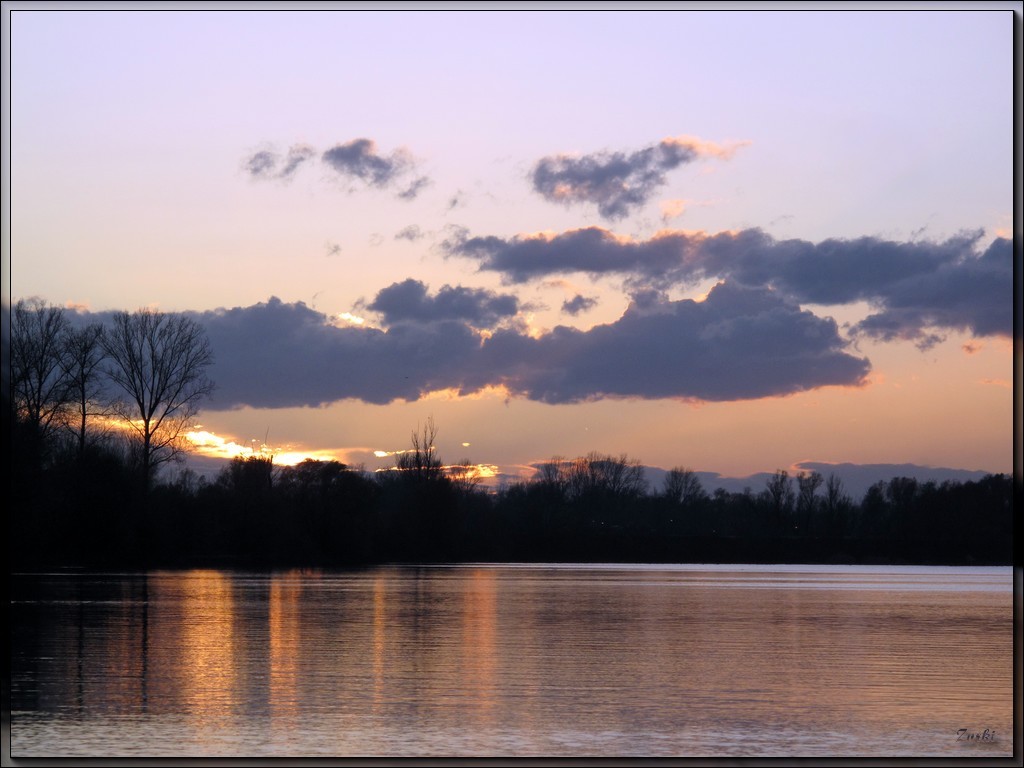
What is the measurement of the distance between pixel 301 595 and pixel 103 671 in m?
23.2

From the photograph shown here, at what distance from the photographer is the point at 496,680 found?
2038 cm

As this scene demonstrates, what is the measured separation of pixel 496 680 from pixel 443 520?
84.1m

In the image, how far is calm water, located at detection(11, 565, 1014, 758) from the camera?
15203mm

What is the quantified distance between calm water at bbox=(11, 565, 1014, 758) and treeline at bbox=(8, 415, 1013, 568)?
71.1 feet

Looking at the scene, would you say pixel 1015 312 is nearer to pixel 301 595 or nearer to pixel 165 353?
pixel 301 595

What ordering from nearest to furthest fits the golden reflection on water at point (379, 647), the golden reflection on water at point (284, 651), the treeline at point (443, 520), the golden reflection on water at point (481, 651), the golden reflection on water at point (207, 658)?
the golden reflection on water at point (207, 658), the golden reflection on water at point (284, 651), the golden reflection on water at point (481, 651), the golden reflection on water at point (379, 647), the treeline at point (443, 520)

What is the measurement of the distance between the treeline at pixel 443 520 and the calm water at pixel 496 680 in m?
21.7

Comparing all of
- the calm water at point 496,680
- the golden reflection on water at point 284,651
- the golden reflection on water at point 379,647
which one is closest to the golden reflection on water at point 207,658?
the calm water at point 496,680

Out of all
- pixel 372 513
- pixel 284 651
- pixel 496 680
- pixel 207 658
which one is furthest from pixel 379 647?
pixel 372 513

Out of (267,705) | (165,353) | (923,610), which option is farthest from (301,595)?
(165,353)

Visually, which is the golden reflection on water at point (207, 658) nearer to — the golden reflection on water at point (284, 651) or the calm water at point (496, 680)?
the calm water at point (496, 680)

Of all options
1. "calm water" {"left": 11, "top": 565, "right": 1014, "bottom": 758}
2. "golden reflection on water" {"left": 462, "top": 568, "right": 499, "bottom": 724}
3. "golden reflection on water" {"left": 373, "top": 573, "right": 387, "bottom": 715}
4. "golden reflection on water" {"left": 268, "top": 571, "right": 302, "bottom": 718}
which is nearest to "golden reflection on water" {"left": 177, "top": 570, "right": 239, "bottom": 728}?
"calm water" {"left": 11, "top": 565, "right": 1014, "bottom": 758}

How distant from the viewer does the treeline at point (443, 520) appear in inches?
2741

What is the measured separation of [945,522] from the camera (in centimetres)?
12038
